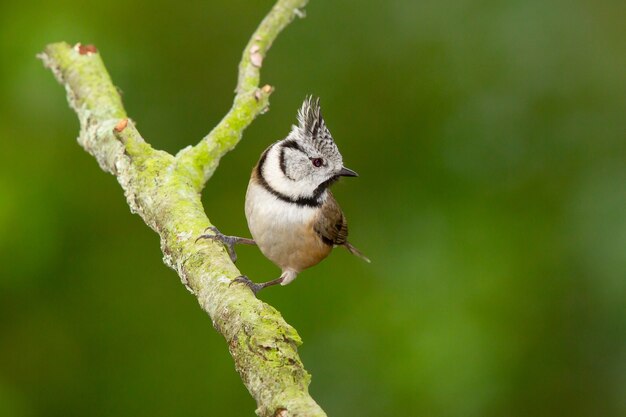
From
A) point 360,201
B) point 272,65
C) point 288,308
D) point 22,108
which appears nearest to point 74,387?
point 288,308

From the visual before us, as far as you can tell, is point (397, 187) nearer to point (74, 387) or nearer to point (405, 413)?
point (405, 413)

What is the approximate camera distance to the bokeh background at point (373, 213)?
4.95 metres

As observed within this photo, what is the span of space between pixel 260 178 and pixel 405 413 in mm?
1471

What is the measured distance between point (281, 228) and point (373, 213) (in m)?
1.25

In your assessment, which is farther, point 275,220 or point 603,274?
point 603,274

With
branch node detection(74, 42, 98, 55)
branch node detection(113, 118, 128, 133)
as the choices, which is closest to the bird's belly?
branch node detection(113, 118, 128, 133)

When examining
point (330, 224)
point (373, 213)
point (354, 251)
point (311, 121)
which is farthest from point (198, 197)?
point (373, 213)

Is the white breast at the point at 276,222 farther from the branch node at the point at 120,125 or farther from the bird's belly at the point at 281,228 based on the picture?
the branch node at the point at 120,125

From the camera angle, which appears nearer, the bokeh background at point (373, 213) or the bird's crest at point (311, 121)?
the bird's crest at point (311, 121)

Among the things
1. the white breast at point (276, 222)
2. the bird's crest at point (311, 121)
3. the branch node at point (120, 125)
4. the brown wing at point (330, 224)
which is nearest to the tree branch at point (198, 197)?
the branch node at point (120, 125)

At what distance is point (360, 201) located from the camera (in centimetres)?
548

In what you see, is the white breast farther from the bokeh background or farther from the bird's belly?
the bokeh background

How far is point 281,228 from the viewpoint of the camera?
428cm

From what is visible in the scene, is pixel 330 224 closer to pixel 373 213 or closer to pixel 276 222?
pixel 276 222
